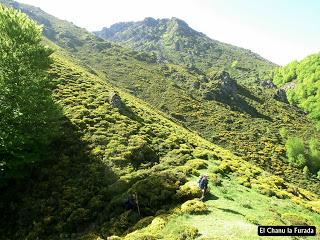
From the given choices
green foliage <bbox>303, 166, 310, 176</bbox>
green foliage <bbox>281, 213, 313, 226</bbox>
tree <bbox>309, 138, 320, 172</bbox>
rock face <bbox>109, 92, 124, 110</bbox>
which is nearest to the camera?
green foliage <bbox>281, 213, 313, 226</bbox>

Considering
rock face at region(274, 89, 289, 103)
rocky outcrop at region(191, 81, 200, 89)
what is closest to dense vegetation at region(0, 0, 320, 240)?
rocky outcrop at region(191, 81, 200, 89)

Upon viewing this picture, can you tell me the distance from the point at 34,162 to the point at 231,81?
11673 cm

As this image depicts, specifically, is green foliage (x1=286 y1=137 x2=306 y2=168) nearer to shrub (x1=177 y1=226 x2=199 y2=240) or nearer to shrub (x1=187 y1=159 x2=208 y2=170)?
A: shrub (x1=187 y1=159 x2=208 y2=170)

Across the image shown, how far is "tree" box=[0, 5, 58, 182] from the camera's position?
32.7 meters

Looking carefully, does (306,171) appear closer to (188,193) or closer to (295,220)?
(295,220)

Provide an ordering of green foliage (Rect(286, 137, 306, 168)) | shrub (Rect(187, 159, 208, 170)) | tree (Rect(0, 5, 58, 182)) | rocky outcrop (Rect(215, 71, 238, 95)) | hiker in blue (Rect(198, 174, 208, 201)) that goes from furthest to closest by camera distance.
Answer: rocky outcrop (Rect(215, 71, 238, 95))
green foliage (Rect(286, 137, 306, 168))
shrub (Rect(187, 159, 208, 170))
tree (Rect(0, 5, 58, 182))
hiker in blue (Rect(198, 174, 208, 201))

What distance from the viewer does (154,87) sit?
403 feet

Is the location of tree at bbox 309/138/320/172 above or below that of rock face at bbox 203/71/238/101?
below

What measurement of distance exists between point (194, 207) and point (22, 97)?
62.0 ft

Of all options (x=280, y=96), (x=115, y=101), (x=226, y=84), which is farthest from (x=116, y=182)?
(x=280, y=96)

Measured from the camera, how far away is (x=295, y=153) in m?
88.1

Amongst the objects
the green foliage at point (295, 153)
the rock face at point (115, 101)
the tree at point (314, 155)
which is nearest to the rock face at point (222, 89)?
the tree at point (314, 155)

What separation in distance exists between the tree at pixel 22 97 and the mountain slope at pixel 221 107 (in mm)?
55654

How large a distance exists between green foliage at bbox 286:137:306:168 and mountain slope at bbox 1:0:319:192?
187 cm
